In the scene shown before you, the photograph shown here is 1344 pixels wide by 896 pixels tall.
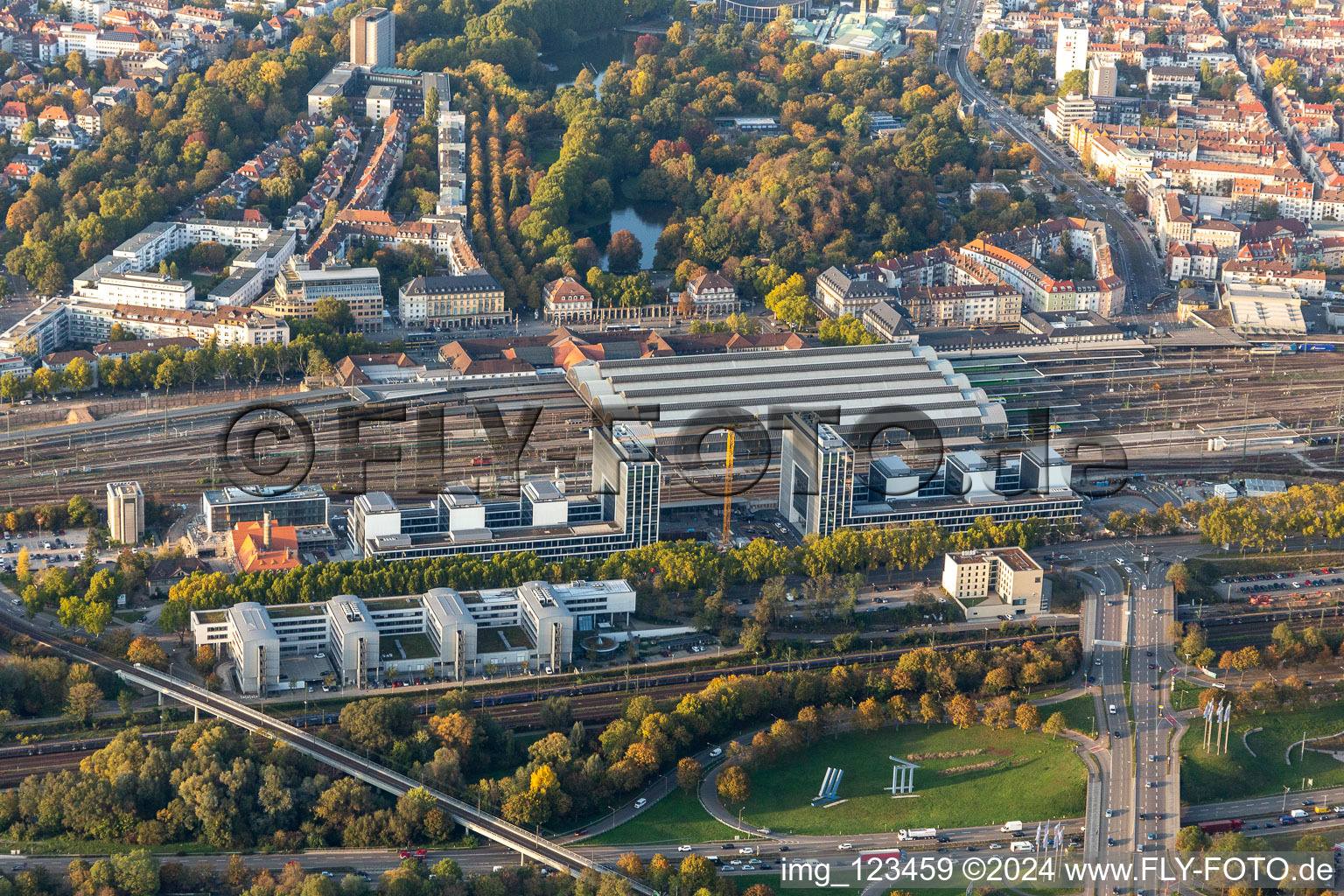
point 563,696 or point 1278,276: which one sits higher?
point 1278,276

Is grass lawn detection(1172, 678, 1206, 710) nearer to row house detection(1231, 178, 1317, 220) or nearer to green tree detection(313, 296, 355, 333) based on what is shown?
green tree detection(313, 296, 355, 333)

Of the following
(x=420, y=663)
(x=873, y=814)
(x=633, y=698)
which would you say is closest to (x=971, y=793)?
(x=873, y=814)

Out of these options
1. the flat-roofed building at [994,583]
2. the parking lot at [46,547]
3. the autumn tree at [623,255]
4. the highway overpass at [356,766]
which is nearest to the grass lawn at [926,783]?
the highway overpass at [356,766]

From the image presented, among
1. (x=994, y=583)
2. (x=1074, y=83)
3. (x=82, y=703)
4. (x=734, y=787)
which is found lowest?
(x=734, y=787)

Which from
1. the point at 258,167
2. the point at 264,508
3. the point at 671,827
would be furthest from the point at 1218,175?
the point at 671,827

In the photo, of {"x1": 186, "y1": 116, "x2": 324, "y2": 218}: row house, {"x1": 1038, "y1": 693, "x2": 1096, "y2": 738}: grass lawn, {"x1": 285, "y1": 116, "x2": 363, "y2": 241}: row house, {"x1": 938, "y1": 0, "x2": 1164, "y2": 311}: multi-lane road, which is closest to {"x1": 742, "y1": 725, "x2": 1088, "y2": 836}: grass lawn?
{"x1": 1038, "y1": 693, "x2": 1096, "y2": 738}: grass lawn

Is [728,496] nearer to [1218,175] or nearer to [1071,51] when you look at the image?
[1218,175]

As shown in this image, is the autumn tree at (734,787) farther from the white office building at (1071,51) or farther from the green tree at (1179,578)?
the white office building at (1071,51)
